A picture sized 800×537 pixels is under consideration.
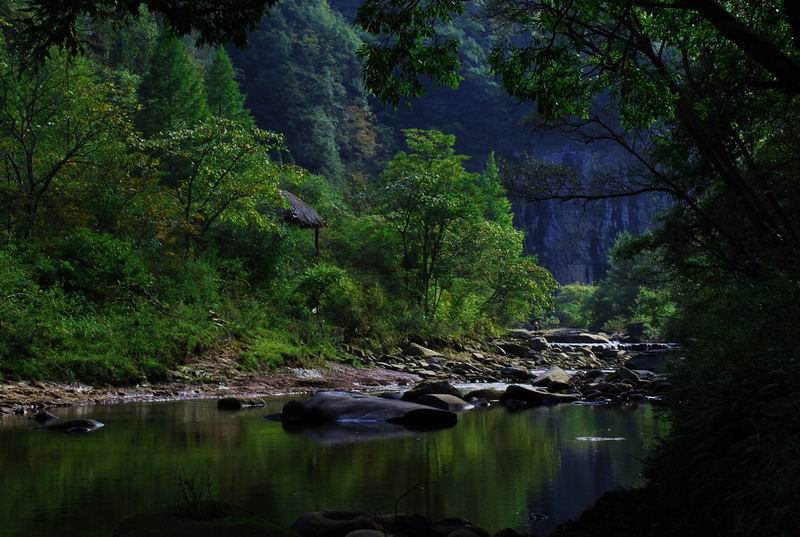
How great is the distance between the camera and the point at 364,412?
1270 centimetres

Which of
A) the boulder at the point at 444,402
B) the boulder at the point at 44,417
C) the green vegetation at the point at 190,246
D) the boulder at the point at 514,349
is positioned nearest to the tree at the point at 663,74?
the green vegetation at the point at 190,246

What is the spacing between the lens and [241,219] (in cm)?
2473

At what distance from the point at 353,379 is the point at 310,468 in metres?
12.0

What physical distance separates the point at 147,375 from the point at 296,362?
5.08m

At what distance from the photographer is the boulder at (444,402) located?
14.6 metres

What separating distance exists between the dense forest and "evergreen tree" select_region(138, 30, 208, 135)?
16cm

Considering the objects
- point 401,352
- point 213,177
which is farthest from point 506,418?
point 213,177

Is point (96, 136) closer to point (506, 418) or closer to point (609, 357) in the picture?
point (506, 418)

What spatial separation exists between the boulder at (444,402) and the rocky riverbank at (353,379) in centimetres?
356

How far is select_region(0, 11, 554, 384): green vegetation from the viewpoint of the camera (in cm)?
1762

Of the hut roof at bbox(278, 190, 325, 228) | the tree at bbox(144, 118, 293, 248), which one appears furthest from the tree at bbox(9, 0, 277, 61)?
the hut roof at bbox(278, 190, 325, 228)

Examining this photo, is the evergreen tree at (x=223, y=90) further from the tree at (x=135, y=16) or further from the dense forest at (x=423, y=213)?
the tree at (x=135, y=16)

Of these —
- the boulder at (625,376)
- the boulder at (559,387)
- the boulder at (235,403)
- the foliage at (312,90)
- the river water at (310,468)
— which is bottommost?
the river water at (310,468)

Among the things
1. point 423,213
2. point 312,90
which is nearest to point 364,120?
point 312,90
